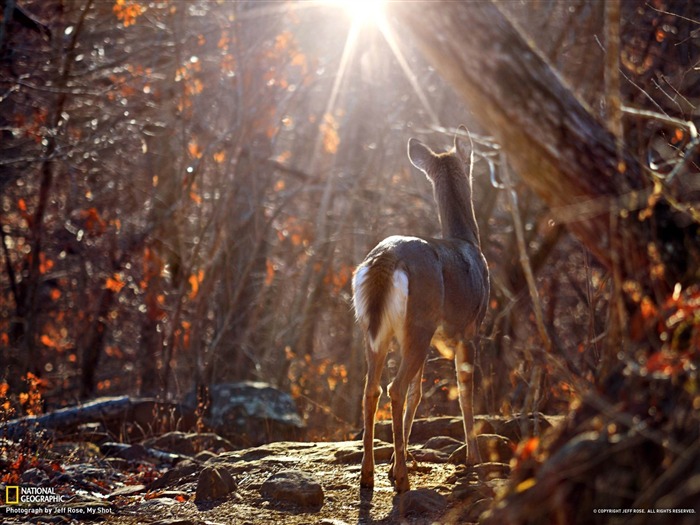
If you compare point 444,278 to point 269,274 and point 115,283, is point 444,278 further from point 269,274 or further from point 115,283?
point 115,283

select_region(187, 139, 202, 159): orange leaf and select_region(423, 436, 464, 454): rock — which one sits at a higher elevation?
select_region(187, 139, 202, 159): orange leaf

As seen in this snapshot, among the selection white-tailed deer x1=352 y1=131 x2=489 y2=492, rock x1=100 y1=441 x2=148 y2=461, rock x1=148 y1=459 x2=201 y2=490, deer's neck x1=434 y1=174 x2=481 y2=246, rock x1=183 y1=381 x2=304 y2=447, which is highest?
deer's neck x1=434 y1=174 x2=481 y2=246

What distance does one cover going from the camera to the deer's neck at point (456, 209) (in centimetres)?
791

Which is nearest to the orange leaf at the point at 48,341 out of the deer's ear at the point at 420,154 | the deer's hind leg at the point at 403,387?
the deer's ear at the point at 420,154

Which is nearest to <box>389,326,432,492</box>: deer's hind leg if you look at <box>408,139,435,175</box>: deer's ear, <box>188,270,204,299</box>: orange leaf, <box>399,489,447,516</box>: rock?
<box>399,489,447,516</box>: rock

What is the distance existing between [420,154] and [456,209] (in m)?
0.90

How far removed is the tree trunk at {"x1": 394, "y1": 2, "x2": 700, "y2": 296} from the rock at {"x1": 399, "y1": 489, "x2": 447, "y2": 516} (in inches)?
79.1

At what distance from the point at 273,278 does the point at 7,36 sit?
553 centimetres

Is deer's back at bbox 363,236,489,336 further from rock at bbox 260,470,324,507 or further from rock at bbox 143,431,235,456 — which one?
rock at bbox 143,431,235,456

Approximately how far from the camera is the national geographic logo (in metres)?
6.03

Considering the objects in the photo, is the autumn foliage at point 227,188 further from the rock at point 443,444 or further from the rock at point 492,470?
the rock at point 492,470

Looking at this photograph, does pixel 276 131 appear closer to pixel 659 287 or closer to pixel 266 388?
pixel 266 388

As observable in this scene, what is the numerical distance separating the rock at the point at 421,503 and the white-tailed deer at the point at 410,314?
0.33 m

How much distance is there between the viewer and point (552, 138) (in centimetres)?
426
